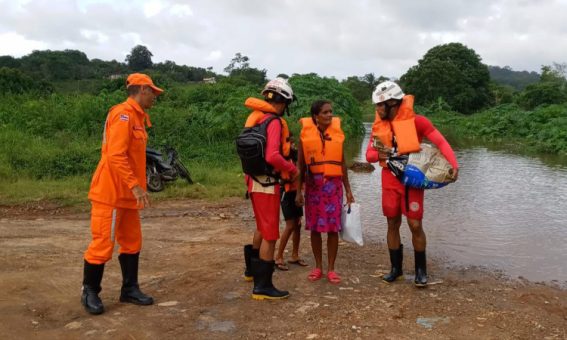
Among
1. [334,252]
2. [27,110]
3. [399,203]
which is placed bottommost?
[334,252]

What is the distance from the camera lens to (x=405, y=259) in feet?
20.0

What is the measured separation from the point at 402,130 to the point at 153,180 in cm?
620

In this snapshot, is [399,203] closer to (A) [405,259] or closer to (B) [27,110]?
(A) [405,259]

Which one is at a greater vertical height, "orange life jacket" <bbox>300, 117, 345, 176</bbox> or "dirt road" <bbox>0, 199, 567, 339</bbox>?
"orange life jacket" <bbox>300, 117, 345, 176</bbox>

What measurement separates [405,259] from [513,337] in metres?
2.19

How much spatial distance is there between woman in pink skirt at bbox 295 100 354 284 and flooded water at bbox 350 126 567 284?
204cm

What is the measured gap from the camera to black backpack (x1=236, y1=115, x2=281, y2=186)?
4.34 metres

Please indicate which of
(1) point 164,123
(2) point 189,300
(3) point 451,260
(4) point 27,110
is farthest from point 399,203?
(4) point 27,110

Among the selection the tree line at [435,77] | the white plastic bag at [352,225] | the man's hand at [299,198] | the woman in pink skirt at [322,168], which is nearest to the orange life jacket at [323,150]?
the woman in pink skirt at [322,168]

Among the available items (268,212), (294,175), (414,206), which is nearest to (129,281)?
(268,212)

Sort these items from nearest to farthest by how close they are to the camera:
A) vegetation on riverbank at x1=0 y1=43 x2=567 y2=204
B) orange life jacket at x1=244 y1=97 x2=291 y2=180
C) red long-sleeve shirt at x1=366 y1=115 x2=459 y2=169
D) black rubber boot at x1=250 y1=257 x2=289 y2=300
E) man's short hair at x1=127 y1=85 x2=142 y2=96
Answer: man's short hair at x1=127 y1=85 x2=142 y2=96 → orange life jacket at x1=244 y1=97 x2=291 y2=180 → black rubber boot at x1=250 y1=257 x2=289 y2=300 → red long-sleeve shirt at x1=366 y1=115 x2=459 y2=169 → vegetation on riverbank at x1=0 y1=43 x2=567 y2=204

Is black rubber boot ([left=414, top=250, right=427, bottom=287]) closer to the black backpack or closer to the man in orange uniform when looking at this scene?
the black backpack

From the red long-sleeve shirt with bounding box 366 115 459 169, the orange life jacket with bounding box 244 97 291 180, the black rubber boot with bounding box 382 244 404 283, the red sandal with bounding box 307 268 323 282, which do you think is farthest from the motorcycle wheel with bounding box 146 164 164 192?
the red long-sleeve shirt with bounding box 366 115 459 169

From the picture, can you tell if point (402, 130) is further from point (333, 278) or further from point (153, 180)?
point (153, 180)
